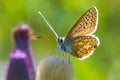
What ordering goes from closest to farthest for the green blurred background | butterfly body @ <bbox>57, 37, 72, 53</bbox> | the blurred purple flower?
the blurred purple flower, butterfly body @ <bbox>57, 37, 72, 53</bbox>, the green blurred background

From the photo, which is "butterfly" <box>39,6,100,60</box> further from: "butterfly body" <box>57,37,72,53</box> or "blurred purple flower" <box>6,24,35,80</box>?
"blurred purple flower" <box>6,24,35,80</box>

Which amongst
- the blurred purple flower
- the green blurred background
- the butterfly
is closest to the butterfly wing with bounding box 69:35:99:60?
the butterfly

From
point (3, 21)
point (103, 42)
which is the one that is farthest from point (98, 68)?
point (3, 21)

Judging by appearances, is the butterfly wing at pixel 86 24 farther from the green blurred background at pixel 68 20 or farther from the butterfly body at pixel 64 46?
the green blurred background at pixel 68 20

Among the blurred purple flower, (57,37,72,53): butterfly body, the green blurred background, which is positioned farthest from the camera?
the green blurred background

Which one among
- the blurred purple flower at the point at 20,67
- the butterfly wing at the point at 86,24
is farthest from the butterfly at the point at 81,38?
the blurred purple flower at the point at 20,67

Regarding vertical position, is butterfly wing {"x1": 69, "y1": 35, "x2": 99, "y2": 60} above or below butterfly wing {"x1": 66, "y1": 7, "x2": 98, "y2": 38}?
below

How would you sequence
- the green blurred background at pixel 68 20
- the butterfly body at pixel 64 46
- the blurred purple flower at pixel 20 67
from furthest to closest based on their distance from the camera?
1. the green blurred background at pixel 68 20
2. the butterfly body at pixel 64 46
3. the blurred purple flower at pixel 20 67

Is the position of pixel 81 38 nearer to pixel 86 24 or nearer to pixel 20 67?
pixel 86 24
